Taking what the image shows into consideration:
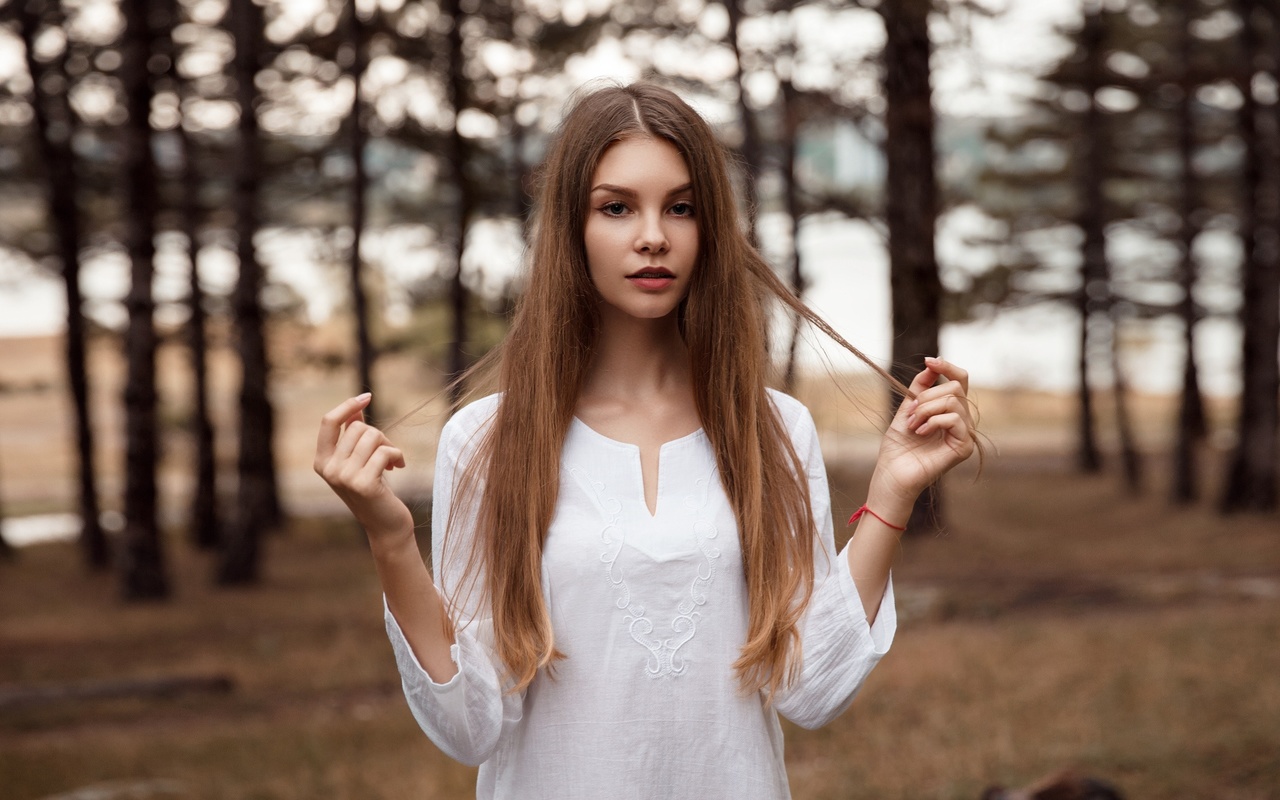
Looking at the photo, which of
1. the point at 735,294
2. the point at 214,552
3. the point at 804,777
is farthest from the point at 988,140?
the point at 735,294

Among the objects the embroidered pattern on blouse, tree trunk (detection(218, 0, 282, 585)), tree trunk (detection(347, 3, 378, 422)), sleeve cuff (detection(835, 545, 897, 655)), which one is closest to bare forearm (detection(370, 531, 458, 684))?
the embroidered pattern on blouse

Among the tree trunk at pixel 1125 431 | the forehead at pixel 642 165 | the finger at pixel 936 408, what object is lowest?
the tree trunk at pixel 1125 431

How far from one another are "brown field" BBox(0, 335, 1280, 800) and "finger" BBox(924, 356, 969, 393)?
0.84 feet

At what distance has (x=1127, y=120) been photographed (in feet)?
77.4

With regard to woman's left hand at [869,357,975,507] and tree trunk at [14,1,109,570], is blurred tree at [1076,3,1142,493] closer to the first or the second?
tree trunk at [14,1,109,570]

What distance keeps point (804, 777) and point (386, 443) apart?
15.9 ft

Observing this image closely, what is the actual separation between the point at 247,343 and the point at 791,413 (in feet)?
40.5

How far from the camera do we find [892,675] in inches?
324

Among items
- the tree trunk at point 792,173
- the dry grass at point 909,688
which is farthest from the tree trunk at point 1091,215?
the dry grass at point 909,688

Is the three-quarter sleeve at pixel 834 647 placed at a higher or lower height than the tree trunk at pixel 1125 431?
higher

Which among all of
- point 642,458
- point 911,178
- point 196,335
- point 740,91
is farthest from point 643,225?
point 196,335

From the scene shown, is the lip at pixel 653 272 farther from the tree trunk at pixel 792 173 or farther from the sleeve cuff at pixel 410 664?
the tree trunk at pixel 792 173

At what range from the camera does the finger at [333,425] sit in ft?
6.97

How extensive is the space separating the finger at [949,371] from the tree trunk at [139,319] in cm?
1163
